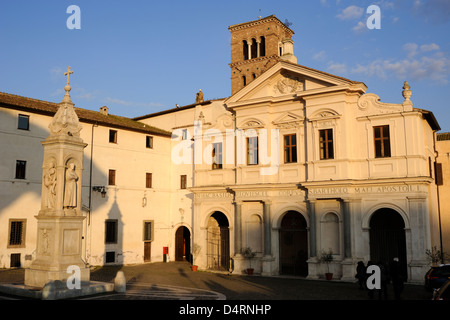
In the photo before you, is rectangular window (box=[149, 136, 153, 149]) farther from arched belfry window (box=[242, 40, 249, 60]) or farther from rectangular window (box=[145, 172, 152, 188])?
arched belfry window (box=[242, 40, 249, 60])

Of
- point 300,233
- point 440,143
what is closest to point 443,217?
point 440,143

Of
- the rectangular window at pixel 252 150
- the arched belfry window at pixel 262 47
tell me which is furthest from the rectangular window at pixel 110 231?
the arched belfry window at pixel 262 47

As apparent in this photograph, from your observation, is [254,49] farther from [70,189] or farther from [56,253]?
[56,253]

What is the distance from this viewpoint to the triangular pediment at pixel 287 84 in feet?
80.2

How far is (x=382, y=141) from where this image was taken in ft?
77.1

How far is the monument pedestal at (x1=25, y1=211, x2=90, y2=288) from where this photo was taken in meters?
15.3

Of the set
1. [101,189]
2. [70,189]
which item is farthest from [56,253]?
[101,189]

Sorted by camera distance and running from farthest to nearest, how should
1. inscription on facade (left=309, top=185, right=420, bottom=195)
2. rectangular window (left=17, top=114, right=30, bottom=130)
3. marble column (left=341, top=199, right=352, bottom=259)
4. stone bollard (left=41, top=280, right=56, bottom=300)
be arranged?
rectangular window (left=17, top=114, right=30, bottom=130), marble column (left=341, top=199, right=352, bottom=259), inscription on facade (left=309, top=185, right=420, bottom=195), stone bollard (left=41, top=280, right=56, bottom=300)

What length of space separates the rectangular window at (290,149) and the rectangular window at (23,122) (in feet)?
50.6

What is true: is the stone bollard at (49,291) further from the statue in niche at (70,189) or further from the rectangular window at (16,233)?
the rectangular window at (16,233)

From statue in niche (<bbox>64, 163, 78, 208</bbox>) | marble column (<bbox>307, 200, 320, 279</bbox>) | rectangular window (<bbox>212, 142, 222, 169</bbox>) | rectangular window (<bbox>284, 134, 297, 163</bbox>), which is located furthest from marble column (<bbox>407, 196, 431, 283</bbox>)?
statue in niche (<bbox>64, 163, 78, 208</bbox>)

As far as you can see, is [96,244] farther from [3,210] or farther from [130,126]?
[130,126]

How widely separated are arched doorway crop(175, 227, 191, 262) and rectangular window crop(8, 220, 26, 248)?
11.5 meters

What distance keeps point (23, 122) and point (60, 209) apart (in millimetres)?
13450
